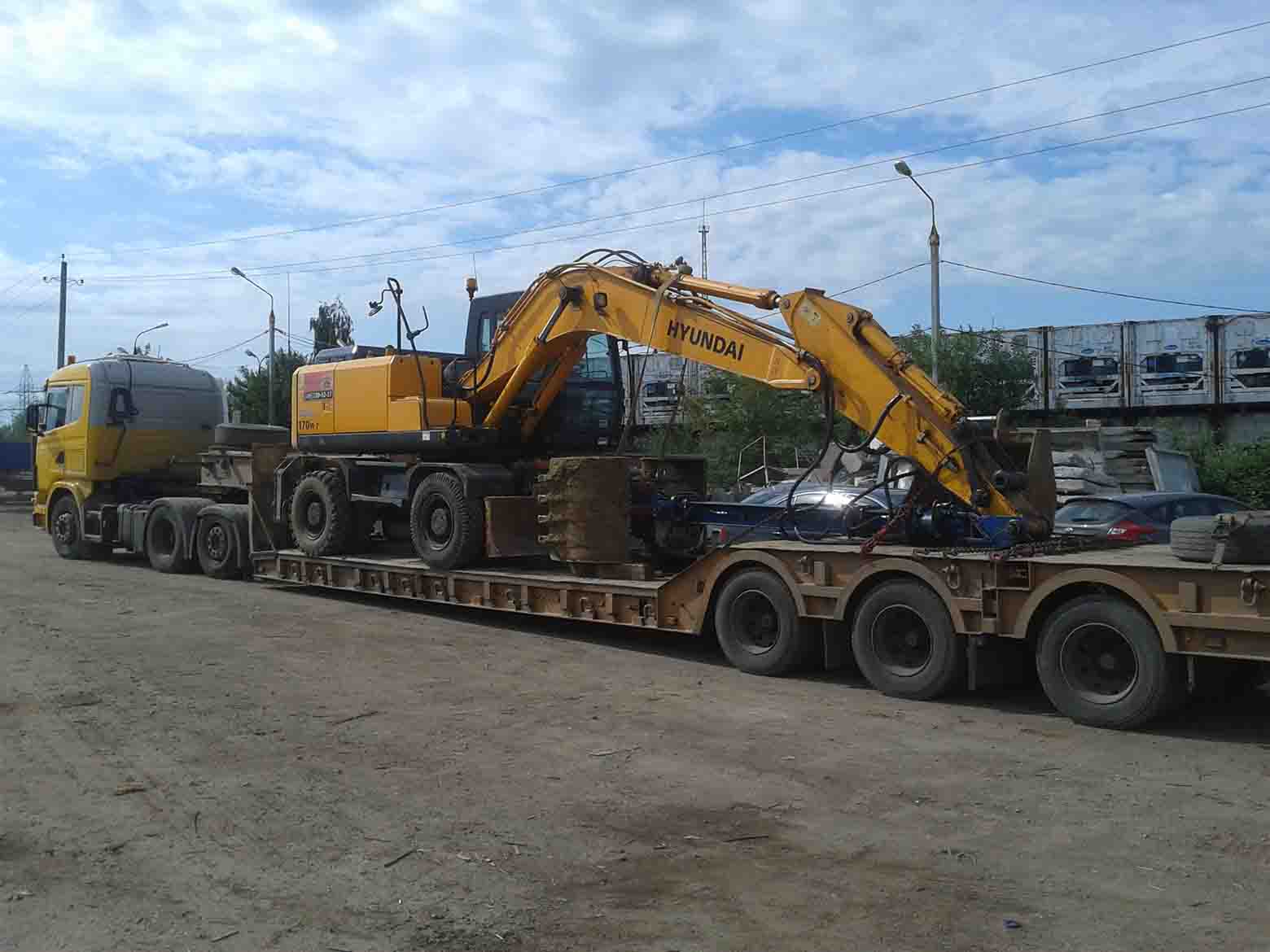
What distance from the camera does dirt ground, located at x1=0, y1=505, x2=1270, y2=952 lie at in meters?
5.07

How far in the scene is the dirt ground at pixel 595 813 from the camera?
507 cm

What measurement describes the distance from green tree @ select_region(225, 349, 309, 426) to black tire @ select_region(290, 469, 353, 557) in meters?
28.3

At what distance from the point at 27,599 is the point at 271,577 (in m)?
3.06

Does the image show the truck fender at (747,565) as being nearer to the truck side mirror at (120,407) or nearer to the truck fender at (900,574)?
the truck fender at (900,574)

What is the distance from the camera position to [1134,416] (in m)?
37.8

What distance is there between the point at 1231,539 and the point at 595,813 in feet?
15.1

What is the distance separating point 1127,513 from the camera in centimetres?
1477

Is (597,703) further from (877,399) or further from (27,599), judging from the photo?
(27,599)

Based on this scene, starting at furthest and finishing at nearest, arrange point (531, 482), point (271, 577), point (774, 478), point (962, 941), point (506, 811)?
point (774, 478), point (271, 577), point (531, 482), point (506, 811), point (962, 941)

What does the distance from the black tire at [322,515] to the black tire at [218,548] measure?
282 cm

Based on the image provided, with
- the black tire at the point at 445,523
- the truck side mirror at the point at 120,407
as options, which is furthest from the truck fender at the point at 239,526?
the black tire at the point at 445,523

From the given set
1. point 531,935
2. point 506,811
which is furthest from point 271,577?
point 531,935

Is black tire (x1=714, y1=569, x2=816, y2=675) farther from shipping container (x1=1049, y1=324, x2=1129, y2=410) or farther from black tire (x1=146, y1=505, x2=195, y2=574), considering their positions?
shipping container (x1=1049, y1=324, x2=1129, y2=410)

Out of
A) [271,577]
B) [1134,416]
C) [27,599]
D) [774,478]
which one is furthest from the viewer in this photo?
[1134,416]
